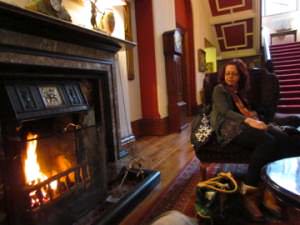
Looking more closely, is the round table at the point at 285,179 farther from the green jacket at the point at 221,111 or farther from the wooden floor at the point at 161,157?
the wooden floor at the point at 161,157

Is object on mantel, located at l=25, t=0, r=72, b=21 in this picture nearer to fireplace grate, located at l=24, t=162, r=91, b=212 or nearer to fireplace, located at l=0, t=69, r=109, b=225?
fireplace, located at l=0, t=69, r=109, b=225

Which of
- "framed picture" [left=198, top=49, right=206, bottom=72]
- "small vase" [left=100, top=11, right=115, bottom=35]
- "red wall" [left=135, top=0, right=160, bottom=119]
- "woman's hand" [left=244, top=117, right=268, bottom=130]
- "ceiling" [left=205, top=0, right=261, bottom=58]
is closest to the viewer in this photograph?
"woman's hand" [left=244, top=117, right=268, bottom=130]

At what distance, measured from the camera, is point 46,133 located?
61.2 inches

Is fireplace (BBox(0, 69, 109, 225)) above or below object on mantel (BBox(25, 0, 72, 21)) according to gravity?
below

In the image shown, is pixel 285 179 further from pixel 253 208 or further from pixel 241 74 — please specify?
pixel 241 74

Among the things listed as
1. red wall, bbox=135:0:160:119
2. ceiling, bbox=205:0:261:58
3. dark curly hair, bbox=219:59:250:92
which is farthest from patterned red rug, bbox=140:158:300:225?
ceiling, bbox=205:0:261:58

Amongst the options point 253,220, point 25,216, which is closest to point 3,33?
point 25,216

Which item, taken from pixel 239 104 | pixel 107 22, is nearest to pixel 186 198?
pixel 239 104

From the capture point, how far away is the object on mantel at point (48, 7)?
1628mm

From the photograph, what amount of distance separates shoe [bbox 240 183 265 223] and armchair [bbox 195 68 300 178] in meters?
0.23

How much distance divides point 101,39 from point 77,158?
95 centimetres

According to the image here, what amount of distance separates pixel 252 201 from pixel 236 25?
20.8 ft

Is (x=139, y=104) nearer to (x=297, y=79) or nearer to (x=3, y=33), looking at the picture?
(x=3, y=33)

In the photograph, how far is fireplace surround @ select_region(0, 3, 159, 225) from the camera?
124 centimetres
